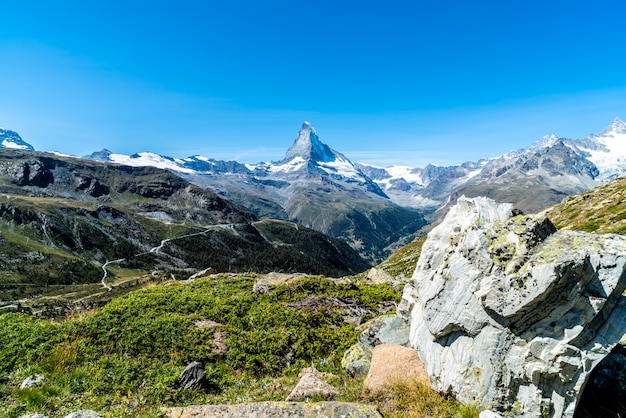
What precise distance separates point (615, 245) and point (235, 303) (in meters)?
19.3

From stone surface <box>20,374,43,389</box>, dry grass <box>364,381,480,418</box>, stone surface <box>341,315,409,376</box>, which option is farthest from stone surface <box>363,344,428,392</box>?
stone surface <box>20,374,43,389</box>

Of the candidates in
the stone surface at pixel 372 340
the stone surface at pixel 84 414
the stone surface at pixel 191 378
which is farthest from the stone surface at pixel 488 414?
the stone surface at pixel 84 414

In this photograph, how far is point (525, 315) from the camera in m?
9.91

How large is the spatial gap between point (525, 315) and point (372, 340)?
293 inches

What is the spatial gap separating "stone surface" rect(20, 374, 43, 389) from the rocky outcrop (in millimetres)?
14055

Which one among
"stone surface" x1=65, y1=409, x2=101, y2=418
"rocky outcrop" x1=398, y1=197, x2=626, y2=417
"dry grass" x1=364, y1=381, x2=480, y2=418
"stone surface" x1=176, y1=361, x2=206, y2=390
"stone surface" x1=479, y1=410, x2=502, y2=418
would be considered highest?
"rocky outcrop" x1=398, y1=197, x2=626, y2=417

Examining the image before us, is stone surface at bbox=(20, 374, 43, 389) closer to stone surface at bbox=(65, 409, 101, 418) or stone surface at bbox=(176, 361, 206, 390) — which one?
stone surface at bbox=(65, 409, 101, 418)

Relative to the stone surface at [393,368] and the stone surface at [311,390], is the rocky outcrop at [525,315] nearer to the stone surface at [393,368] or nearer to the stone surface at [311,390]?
the stone surface at [393,368]

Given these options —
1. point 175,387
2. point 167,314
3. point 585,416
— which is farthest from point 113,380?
point 585,416

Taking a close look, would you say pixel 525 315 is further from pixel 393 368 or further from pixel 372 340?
pixel 372 340

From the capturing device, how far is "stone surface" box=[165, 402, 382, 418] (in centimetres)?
961

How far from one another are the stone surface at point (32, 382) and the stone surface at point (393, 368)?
1177cm

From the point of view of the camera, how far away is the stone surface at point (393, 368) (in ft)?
38.1

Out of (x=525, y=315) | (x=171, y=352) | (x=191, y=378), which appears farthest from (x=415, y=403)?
(x=171, y=352)
